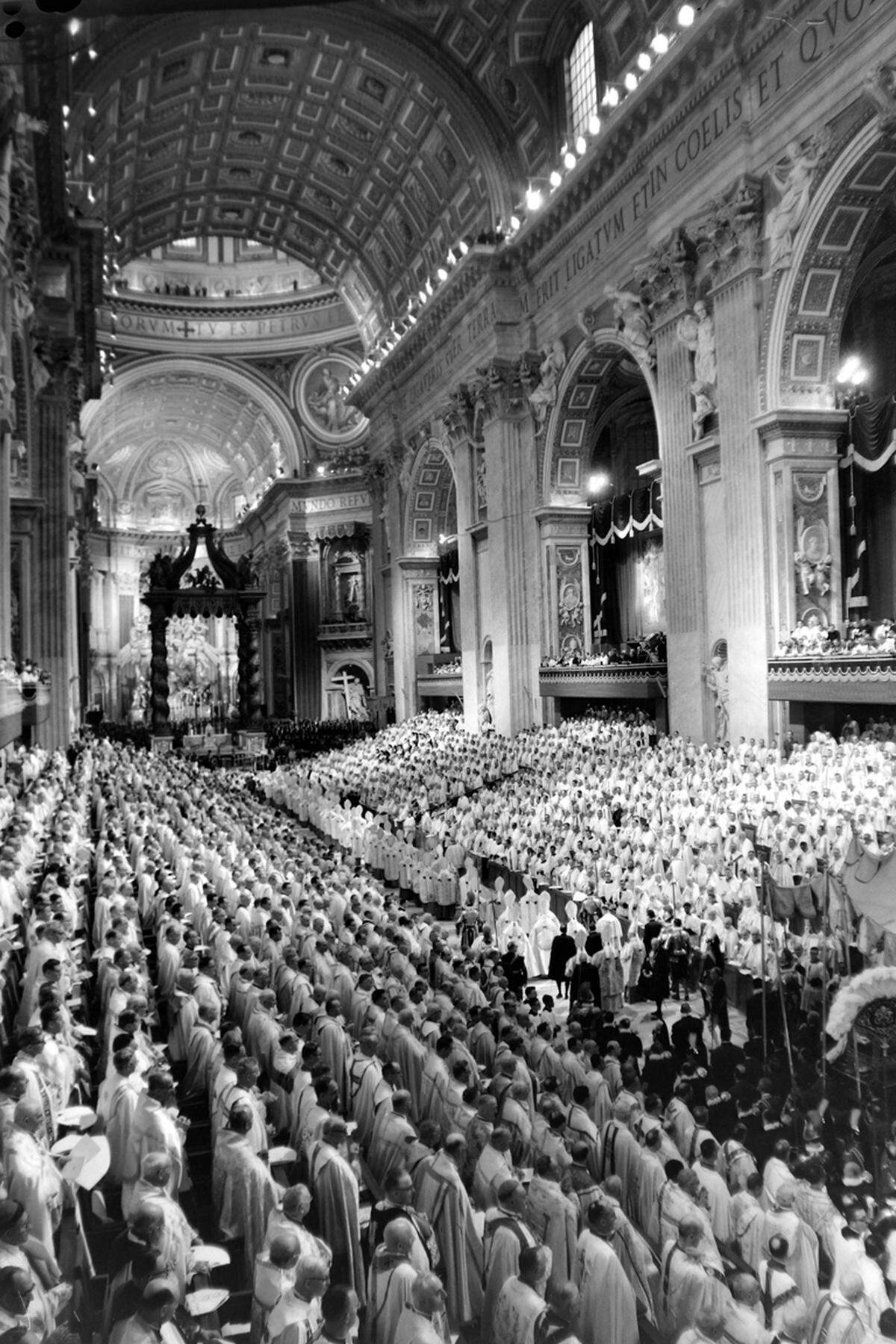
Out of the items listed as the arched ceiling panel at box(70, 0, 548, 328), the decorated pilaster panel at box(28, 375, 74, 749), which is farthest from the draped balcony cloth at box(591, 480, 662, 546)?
the decorated pilaster panel at box(28, 375, 74, 749)

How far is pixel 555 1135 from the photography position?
19.7 ft

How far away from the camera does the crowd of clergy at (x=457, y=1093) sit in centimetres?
468

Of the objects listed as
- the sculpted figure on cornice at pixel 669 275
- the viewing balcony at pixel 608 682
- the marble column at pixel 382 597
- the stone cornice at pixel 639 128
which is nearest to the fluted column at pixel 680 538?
the sculpted figure on cornice at pixel 669 275

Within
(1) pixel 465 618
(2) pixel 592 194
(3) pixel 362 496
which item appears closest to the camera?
(2) pixel 592 194

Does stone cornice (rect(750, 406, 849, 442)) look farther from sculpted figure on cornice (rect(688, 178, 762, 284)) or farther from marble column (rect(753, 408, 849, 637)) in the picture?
sculpted figure on cornice (rect(688, 178, 762, 284))

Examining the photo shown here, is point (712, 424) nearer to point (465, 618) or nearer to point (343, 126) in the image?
point (465, 618)

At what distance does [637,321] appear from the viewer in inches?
844

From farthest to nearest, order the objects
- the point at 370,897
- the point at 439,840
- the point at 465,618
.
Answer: the point at 465,618 < the point at 439,840 < the point at 370,897

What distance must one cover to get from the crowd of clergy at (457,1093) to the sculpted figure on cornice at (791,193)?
26.1 feet

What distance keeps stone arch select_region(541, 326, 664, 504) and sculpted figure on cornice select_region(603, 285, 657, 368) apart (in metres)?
2.14

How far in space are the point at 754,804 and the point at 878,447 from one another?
801 cm

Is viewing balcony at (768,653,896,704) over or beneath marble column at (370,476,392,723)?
beneath

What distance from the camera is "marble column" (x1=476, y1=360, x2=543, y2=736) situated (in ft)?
91.8

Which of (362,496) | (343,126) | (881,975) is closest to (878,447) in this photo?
(881,975)
